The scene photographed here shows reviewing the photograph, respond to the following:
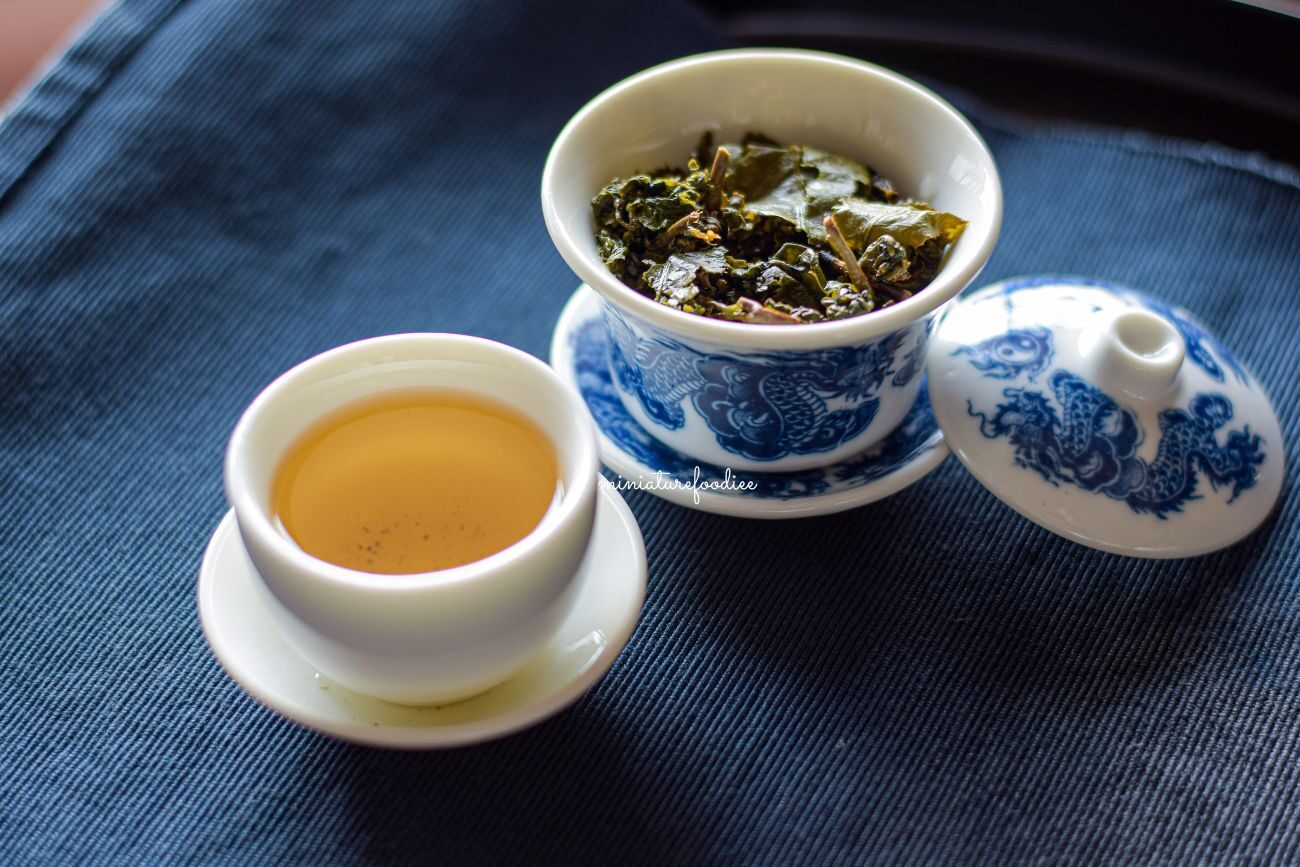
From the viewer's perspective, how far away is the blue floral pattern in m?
0.93

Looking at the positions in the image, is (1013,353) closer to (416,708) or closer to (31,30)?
(416,708)

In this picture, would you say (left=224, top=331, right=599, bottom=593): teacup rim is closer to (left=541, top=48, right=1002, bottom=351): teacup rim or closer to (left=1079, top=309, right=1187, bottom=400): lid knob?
(left=541, top=48, right=1002, bottom=351): teacup rim

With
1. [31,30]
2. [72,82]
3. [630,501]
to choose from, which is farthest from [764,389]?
[31,30]

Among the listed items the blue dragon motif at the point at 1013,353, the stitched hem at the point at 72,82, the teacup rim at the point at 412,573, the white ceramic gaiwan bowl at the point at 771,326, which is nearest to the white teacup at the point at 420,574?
the teacup rim at the point at 412,573

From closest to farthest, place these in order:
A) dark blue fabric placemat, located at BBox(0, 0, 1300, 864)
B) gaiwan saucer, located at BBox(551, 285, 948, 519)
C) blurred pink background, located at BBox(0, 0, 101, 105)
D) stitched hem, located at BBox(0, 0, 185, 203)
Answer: dark blue fabric placemat, located at BBox(0, 0, 1300, 864) < gaiwan saucer, located at BBox(551, 285, 948, 519) < stitched hem, located at BBox(0, 0, 185, 203) < blurred pink background, located at BBox(0, 0, 101, 105)

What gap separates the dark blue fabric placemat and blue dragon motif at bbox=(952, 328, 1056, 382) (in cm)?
12

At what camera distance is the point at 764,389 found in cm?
87

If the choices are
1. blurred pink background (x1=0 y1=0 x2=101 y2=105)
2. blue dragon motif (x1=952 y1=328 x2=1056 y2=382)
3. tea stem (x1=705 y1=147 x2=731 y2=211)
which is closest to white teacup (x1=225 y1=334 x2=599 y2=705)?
tea stem (x1=705 y1=147 x2=731 y2=211)

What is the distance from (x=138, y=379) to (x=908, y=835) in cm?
77

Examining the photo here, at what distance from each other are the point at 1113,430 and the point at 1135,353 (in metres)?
0.06

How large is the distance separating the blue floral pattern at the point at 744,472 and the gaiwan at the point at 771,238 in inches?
4.0

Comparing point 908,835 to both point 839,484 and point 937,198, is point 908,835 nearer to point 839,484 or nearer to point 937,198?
point 839,484

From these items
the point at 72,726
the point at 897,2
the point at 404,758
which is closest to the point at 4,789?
the point at 72,726

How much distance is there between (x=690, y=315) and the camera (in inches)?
32.7
